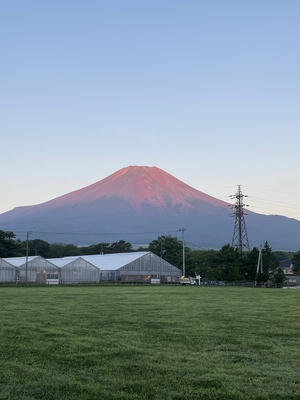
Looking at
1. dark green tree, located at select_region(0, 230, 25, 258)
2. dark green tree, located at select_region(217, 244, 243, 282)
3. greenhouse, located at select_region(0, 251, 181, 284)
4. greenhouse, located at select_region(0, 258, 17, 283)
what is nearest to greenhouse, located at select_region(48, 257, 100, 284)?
greenhouse, located at select_region(0, 251, 181, 284)

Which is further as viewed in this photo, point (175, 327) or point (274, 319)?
point (274, 319)

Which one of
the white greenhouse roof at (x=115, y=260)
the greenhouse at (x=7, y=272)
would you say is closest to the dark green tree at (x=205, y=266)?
the white greenhouse roof at (x=115, y=260)

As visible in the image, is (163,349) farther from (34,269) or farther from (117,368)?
(34,269)

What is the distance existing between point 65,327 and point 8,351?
360 centimetres

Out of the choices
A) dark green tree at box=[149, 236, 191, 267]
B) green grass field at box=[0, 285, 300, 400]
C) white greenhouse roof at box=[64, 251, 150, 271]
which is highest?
dark green tree at box=[149, 236, 191, 267]

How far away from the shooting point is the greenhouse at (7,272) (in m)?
60.3

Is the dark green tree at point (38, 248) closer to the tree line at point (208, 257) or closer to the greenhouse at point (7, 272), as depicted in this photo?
the tree line at point (208, 257)

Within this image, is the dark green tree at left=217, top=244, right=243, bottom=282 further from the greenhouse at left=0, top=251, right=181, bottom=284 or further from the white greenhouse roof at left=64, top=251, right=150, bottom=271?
the white greenhouse roof at left=64, top=251, right=150, bottom=271

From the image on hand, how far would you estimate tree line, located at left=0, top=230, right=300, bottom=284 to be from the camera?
71.5m

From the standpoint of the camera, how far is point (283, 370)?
762cm

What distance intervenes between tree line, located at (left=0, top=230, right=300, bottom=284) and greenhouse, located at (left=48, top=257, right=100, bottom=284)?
6417mm

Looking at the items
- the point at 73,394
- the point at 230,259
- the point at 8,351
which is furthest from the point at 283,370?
the point at 230,259

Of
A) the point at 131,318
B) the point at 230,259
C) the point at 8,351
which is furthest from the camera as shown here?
the point at 230,259

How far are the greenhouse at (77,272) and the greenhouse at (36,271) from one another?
1146 millimetres
